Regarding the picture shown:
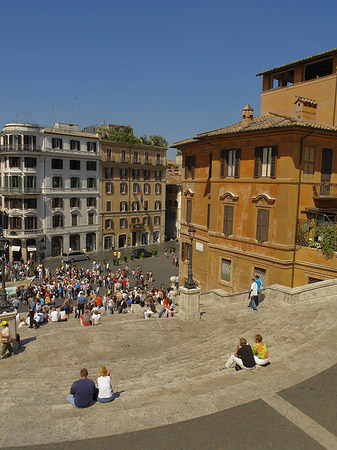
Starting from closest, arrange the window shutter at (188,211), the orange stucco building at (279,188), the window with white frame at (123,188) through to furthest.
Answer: the orange stucco building at (279,188) → the window shutter at (188,211) → the window with white frame at (123,188)

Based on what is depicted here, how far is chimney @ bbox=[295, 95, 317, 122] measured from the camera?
21777 millimetres

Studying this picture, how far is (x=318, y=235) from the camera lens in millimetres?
20672

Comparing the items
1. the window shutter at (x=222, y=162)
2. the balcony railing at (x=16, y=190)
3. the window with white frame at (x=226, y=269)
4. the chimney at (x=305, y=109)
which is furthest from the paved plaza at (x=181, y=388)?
the balcony railing at (x=16, y=190)

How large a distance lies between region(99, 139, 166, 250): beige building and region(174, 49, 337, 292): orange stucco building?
3017cm

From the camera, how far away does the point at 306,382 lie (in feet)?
32.6

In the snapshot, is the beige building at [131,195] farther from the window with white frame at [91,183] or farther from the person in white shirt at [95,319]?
the person in white shirt at [95,319]

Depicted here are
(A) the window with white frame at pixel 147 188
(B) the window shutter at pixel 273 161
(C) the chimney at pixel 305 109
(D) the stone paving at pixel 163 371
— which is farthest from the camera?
(A) the window with white frame at pixel 147 188

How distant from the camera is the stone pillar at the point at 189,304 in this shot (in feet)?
56.3

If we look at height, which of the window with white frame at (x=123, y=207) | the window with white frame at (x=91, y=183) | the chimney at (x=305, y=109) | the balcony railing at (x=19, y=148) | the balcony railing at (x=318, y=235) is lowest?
the window with white frame at (x=123, y=207)

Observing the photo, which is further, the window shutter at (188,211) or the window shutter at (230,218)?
the window shutter at (188,211)

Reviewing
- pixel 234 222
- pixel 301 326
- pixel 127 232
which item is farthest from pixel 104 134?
pixel 301 326

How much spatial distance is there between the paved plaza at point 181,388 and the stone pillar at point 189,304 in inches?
42.5

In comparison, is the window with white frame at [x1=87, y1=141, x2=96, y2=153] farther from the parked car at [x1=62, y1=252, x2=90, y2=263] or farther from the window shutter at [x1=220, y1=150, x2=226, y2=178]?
the window shutter at [x1=220, y1=150, x2=226, y2=178]

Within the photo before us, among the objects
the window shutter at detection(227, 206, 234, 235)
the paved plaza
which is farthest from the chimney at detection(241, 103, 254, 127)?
the paved plaza
